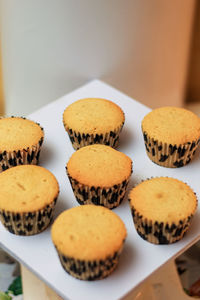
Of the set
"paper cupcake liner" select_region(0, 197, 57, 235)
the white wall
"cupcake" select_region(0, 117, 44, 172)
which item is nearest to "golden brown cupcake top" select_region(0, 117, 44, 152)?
"cupcake" select_region(0, 117, 44, 172)

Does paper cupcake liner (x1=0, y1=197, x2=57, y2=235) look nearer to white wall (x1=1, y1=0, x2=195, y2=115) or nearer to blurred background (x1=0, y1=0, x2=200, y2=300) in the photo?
blurred background (x1=0, y1=0, x2=200, y2=300)

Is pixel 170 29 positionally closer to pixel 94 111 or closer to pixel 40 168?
pixel 94 111

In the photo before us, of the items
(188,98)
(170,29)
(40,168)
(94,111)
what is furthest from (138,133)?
(188,98)

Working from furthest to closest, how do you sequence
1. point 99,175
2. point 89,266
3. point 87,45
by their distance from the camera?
point 87,45, point 99,175, point 89,266

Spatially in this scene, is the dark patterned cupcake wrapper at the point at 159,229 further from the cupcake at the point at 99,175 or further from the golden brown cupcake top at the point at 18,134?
the golden brown cupcake top at the point at 18,134

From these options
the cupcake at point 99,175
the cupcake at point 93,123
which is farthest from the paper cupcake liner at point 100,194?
the cupcake at point 93,123

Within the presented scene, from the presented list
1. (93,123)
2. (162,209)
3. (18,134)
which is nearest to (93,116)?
(93,123)

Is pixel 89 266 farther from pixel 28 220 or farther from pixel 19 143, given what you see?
pixel 19 143
